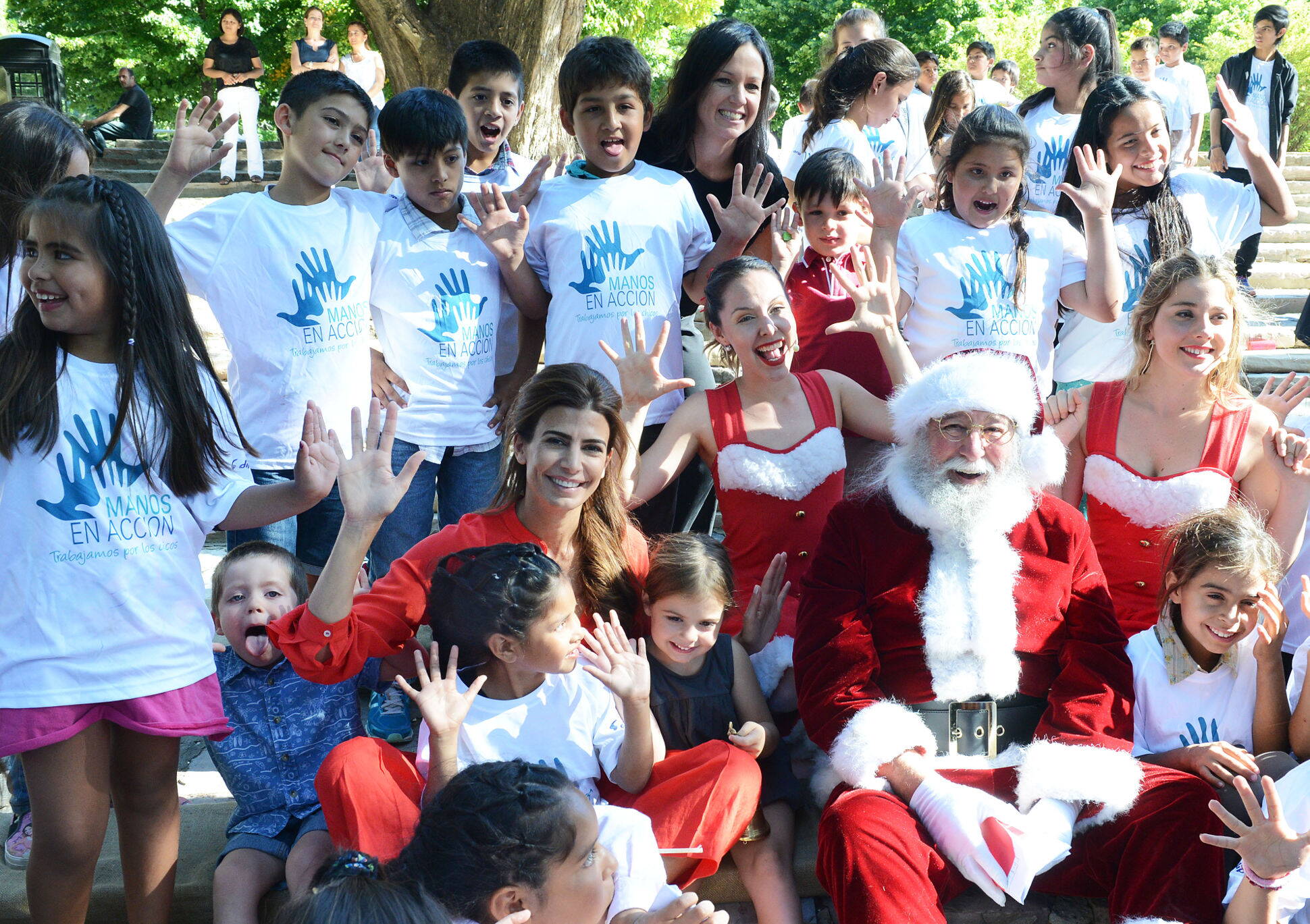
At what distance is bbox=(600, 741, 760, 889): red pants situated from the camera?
8.42ft

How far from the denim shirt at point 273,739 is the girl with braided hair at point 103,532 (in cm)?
30

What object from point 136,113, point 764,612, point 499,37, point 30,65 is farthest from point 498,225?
point 136,113

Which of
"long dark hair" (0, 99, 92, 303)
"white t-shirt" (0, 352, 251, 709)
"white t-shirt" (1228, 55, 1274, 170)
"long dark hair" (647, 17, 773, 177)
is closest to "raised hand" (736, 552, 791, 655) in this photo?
"white t-shirt" (0, 352, 251, 709)

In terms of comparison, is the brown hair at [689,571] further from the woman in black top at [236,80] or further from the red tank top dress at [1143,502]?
the woman in black top at [236,80]

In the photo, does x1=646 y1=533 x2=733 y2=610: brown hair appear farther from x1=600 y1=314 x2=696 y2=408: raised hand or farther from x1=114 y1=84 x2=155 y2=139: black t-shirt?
x1=114 y1=84 x2=155 y2=139: black t-shirt

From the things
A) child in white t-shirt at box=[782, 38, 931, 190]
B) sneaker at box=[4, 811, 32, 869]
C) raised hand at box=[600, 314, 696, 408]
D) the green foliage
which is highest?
the green foliage

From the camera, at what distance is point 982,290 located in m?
3.72

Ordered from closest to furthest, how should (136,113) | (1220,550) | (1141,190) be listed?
1. (1220,550)
2. (1141,190)
3. (136,113)

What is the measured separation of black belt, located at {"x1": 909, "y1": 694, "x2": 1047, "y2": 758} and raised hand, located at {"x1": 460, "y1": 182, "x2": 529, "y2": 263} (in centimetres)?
184

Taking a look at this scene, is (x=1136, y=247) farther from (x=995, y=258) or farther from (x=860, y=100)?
(x=860, y=100)

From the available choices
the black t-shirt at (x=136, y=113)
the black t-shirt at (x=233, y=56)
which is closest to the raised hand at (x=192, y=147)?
the black t-shirt at (x=233, y=56)

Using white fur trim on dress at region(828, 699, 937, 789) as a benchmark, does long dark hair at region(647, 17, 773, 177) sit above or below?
above

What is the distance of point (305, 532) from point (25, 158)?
1260 mm

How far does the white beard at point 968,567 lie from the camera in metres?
2.80
